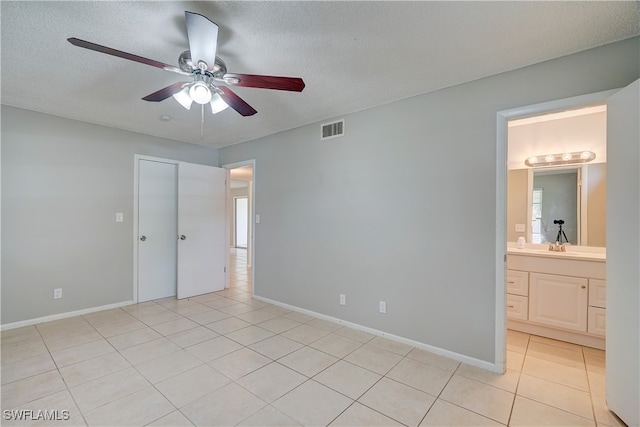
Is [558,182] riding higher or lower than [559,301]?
higher

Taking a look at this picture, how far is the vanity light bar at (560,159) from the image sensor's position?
3.04 m

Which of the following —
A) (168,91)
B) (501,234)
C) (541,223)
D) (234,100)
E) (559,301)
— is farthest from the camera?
(541,223)

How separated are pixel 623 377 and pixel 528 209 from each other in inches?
82.0

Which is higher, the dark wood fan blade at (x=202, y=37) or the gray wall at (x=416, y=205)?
the dark wood fan blade at (x=202, y=37)

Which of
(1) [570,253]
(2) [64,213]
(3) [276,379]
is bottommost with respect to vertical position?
(3) [276,379]

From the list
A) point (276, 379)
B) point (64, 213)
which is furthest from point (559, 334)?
point (64, 213)

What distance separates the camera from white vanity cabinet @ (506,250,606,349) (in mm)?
2646

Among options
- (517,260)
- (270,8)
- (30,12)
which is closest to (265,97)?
(270,8)

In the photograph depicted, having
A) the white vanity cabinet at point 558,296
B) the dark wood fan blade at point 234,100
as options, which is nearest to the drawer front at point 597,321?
the white vanity cabinet at point 558,296

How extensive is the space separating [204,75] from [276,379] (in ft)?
7.38

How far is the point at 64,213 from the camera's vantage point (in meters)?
3.41

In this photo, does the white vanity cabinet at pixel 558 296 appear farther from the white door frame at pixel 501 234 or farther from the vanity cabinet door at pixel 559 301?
the white door frame at pixel 501 234

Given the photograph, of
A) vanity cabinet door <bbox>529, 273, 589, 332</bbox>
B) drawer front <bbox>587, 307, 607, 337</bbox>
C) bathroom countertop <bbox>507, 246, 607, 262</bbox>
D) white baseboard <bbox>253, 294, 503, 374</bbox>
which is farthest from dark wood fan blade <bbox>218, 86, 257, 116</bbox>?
drawer front <bbox>587, 307, 607, 337</bbox>
